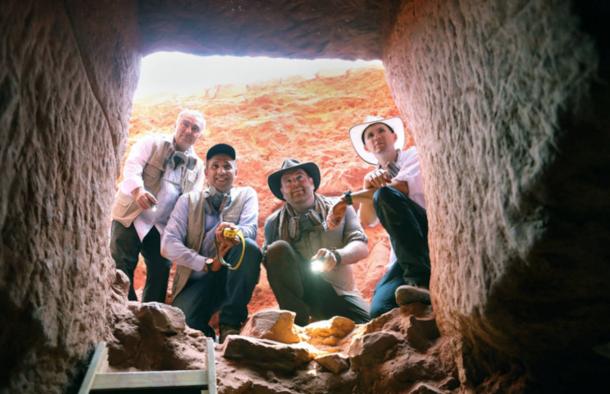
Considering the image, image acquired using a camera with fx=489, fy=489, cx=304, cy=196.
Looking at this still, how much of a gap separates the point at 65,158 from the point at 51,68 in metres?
0.28

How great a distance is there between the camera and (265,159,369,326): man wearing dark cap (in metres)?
3.05

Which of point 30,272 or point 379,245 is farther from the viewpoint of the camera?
point 379,245

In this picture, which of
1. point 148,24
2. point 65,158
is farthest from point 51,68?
point 148,24

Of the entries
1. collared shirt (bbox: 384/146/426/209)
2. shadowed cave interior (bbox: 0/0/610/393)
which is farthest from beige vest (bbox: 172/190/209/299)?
collared shirt (bbox: 384/146/426/209)

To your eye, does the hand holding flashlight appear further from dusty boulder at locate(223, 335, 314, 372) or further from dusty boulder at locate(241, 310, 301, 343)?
dusty boulder at locate(223, 335, 314, 372)

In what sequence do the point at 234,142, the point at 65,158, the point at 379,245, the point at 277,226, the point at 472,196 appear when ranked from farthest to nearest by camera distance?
the point at 234,142 < the point at 379,245 < the point at 277,226 < the point at 472,196 < the point at 65,158

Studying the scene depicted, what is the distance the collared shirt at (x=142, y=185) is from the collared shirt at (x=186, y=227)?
0.35 ft

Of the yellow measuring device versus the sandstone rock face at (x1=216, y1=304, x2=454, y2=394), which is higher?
the yellow measuring device

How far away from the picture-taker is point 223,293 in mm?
3158

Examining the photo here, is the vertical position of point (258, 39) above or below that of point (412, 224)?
above

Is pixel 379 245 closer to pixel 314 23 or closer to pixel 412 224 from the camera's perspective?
pixel 412 224

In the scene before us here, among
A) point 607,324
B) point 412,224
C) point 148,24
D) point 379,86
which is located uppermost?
point 379,86

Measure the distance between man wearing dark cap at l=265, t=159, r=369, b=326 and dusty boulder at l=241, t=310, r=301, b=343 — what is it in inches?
18.5

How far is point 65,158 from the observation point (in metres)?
1.52
